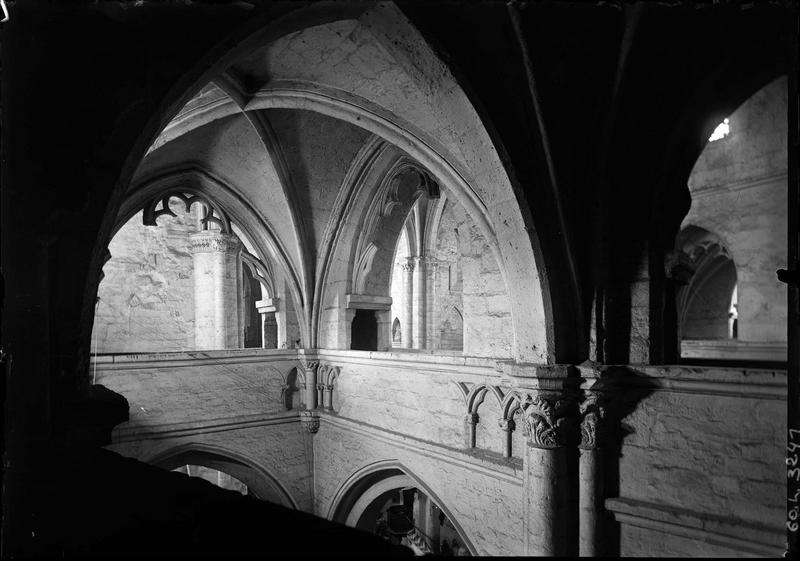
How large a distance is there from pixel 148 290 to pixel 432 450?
297 inches

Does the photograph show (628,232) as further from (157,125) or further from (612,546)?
(157,125)

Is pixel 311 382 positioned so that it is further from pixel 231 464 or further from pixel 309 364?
pixel 231 464

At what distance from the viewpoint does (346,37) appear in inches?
159

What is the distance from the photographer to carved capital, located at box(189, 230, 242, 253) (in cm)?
1044

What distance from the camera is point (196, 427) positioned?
6895 millimetres

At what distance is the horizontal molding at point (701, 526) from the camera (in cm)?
294

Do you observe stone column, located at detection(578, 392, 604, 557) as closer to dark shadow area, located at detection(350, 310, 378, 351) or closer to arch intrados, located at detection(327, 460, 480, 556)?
arch intrados, located at detection(327, 460, 480, 556)

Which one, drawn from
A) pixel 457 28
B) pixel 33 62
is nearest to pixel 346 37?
pixel 457 28

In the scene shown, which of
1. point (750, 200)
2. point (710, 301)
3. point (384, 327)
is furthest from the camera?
point (710, 301)

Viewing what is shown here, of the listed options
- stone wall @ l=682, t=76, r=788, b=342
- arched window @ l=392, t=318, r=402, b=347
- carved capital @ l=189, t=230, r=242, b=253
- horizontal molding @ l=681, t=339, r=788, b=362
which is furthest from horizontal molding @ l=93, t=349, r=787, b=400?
arched window @ l=392, t=318, r=402, b=347

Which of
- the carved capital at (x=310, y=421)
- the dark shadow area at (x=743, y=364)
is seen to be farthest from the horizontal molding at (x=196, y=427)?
the dark shadow area at (x=743, y=364)

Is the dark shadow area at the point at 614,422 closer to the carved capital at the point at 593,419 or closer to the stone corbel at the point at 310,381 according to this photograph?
the carved capital at the point at 593,419

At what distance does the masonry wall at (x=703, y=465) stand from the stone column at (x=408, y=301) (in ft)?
35.5

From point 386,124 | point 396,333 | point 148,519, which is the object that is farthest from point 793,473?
point 396,333
